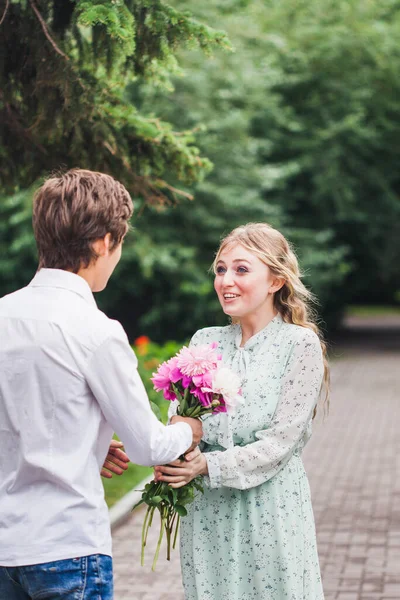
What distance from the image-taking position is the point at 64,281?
2506 mm

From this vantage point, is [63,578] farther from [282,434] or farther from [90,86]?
[90,86]

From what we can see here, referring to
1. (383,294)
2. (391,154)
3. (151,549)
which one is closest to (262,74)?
(391,154)

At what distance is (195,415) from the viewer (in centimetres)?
310

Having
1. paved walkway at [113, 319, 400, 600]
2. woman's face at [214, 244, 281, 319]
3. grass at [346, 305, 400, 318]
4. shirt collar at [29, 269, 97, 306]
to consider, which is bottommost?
grass at [346, 305, 400, 318]

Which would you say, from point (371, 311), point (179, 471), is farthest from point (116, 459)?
point (371, 311)

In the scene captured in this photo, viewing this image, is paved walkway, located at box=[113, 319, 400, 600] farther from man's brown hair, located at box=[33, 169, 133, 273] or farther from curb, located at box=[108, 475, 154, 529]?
man's brown hair, located at box=[33, 169, 133, 273]

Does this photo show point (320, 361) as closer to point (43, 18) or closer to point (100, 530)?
point (100, 530)

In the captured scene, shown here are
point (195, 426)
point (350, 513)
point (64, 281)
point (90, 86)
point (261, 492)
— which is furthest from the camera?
point (350, 513)

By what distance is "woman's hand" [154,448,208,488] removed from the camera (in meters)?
3.09

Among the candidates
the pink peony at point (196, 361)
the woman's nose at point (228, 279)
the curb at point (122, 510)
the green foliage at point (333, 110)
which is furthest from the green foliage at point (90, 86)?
the green foliage at point (333, 110)

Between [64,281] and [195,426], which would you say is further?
[195,426]

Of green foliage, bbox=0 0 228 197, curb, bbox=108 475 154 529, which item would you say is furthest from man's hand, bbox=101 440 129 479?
curb, bbox=108 475 154 529

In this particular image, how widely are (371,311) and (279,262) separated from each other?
145 ft

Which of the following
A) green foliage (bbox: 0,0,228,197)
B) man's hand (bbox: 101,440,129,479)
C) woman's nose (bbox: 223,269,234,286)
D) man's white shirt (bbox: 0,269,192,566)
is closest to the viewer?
man's white shirt (bbox: 0,269,192,566)
